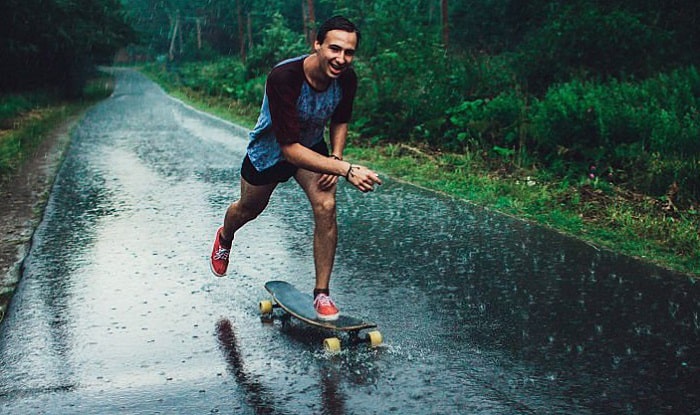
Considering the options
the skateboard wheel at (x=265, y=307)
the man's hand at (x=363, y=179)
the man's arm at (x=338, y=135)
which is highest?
the man's arm at (x=338, y=135)

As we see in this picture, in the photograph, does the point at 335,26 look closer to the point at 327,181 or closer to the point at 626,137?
the point at 327,181

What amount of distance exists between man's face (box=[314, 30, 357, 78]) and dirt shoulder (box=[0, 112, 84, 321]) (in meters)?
2.59

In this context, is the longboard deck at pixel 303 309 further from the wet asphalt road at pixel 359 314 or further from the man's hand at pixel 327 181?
the man's hand at pixel 327 181

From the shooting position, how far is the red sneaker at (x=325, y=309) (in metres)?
4.30

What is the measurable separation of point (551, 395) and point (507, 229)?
144 inches

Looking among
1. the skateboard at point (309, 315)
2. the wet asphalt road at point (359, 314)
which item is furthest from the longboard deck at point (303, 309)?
the wet asphalt road at point (359, 314)

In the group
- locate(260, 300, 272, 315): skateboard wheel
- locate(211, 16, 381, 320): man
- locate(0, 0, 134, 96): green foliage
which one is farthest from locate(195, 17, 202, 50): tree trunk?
locate(260, 300, 272, 315): skateboard wheel

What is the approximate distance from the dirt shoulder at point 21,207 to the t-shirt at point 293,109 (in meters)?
1.97

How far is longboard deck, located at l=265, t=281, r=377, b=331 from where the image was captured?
13.7 feet

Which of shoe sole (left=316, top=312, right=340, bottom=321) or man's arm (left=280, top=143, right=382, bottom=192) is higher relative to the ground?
man's arm (left=280, top=143, right=382, bottom=192)

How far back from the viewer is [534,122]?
416 inches

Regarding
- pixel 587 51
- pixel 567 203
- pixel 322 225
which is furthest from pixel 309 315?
pixel 587 51

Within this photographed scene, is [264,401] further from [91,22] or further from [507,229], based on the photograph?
[91,22]

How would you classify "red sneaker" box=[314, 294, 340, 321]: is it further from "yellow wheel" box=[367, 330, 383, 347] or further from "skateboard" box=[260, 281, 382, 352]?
"yellow wheel" box=[367, 330, 383, 347]
